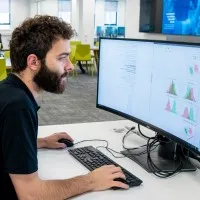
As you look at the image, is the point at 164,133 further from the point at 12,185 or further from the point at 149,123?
the point at 12,185

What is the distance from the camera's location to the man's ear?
1.22 metres

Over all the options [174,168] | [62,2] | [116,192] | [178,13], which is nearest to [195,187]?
[174,168]

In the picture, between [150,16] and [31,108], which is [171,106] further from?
[150,16]

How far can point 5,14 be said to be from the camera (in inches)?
557

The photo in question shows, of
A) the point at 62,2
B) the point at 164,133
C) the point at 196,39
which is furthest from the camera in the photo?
the point at 62,2

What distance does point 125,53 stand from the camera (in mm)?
Result: 1526

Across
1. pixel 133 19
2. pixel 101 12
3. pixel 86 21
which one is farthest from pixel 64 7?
pixel 133 19

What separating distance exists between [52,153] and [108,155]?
250 mm

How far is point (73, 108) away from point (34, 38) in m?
4.24

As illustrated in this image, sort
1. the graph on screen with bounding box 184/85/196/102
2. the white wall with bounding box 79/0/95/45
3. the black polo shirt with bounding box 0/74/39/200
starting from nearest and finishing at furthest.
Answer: the black polo shirt with bounding box 0/74/39/200
the graph on screen with bounding box 184/85/196/102
the white wall with bounding box 79/0/95/45

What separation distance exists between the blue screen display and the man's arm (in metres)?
2.59

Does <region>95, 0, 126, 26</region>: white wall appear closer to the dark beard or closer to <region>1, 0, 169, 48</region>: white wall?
<region>1, 0, 169, 48</region>: white wall

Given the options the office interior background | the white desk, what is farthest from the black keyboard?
the office interior background

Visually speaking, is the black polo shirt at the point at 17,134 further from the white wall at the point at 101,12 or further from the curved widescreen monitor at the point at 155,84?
the white wall at the point at 101,12
